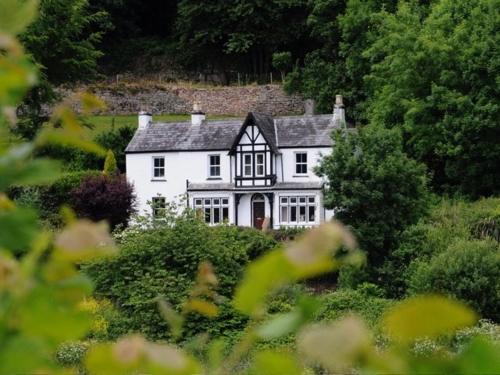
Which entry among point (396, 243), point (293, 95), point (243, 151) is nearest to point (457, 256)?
point (396, 243)

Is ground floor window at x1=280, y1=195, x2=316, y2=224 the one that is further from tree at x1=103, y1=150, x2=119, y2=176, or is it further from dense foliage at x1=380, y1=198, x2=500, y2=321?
tree at x1=103, y1=150, x2=119, y2=176

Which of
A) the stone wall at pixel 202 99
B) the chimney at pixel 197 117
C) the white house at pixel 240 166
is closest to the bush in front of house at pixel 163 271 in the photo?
the white house at pixel 240 166

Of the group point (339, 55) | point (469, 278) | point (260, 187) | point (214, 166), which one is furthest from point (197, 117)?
point (469, 278)

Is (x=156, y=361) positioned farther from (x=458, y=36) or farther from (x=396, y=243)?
(x=458, y=36)

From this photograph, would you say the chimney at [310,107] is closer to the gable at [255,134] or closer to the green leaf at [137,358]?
the gable at [255,134]

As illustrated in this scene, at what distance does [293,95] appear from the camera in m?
44.1

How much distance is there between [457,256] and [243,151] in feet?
48.5

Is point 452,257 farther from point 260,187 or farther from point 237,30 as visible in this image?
point 237,30

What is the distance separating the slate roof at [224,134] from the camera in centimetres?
3041

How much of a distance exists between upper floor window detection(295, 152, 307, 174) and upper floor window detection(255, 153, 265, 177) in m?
1.15

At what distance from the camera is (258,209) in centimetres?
3127

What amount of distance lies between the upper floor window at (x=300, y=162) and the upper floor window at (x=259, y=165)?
1147 millimetres

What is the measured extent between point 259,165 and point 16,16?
1177 inches

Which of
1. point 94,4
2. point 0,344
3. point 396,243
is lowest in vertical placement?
point 396,243
